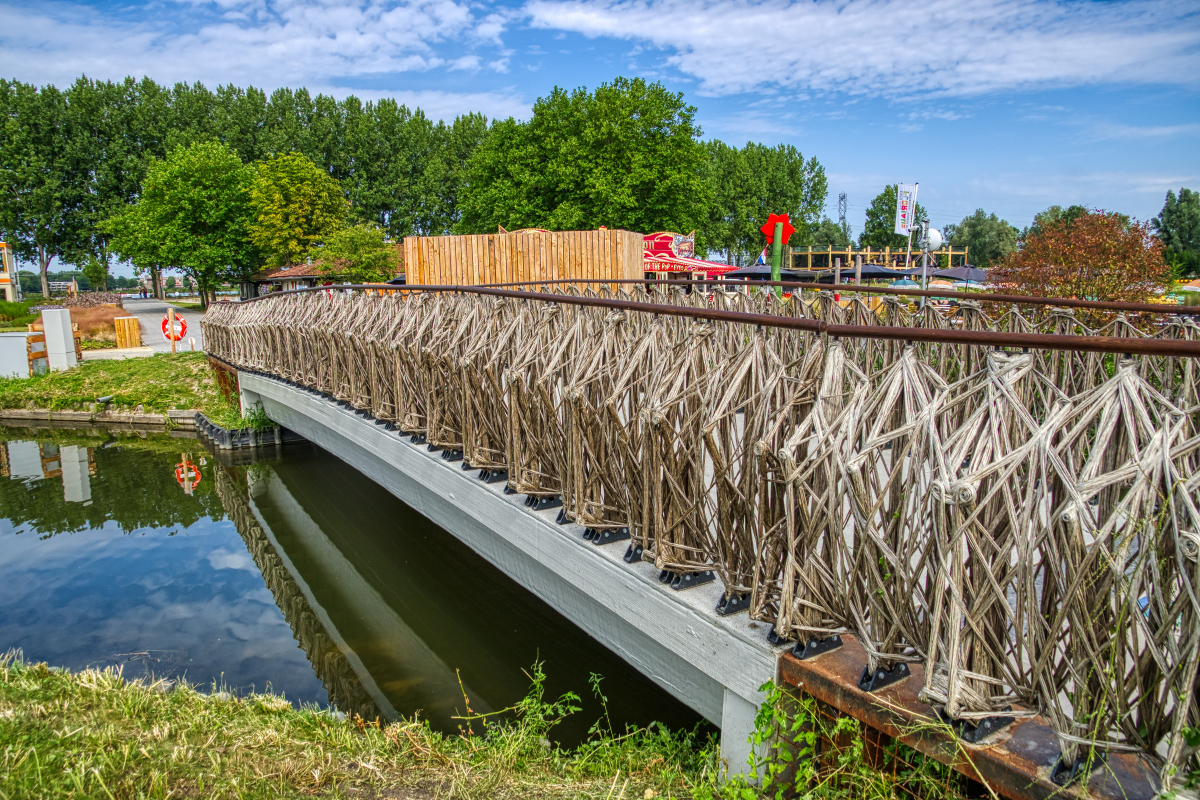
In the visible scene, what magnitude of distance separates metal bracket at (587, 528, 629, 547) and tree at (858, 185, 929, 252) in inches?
2776

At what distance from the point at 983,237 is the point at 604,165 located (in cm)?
5110

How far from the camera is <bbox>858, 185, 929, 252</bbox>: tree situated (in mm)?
69125

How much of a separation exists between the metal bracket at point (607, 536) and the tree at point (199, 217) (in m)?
48.9

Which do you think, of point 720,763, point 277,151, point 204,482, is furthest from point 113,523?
point 277,151

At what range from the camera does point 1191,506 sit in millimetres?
1976

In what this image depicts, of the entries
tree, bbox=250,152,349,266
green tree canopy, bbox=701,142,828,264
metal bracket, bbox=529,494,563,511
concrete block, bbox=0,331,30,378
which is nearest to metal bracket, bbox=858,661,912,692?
metal bracket, bbox=529,494,563,511

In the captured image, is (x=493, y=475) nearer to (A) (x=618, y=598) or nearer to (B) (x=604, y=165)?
(A) (x=618, y=598)

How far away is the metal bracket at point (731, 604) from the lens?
3474mm

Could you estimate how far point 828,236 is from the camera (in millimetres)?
76438

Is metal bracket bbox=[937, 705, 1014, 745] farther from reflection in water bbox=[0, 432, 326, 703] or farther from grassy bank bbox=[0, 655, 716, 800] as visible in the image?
reflection in water bbox=[0, 432, 326, 703]

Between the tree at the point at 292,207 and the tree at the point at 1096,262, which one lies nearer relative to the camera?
the tree at the point at 1096,262

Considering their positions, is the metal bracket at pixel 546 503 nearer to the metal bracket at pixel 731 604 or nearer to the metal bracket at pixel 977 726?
the metal bracket at pixel 731 604

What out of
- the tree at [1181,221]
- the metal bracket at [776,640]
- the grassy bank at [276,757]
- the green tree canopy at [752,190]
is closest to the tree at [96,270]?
the green tree canopy at [752,190]

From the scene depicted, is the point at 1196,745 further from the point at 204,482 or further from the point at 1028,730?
the point at 204,482
